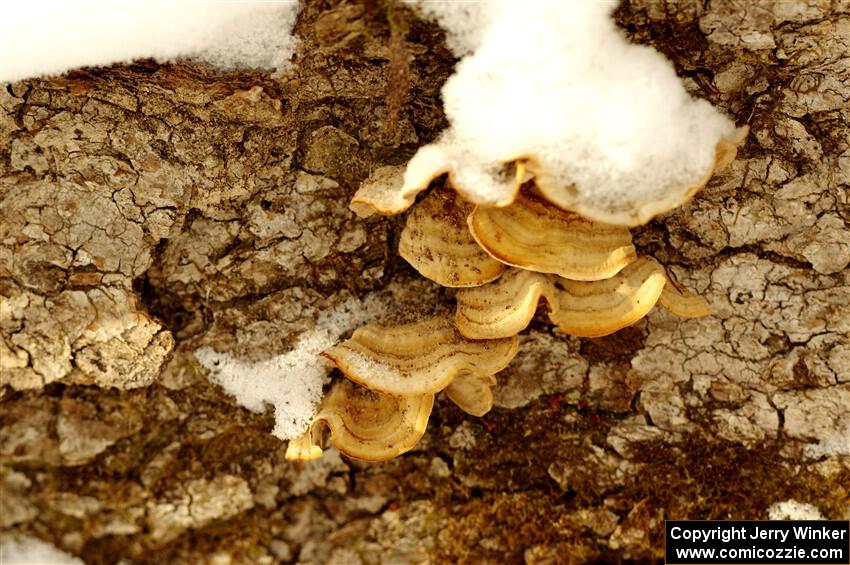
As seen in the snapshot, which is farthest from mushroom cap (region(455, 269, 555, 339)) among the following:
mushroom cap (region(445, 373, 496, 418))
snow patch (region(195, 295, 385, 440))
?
snow patch (region(195, 295, 385, 440))

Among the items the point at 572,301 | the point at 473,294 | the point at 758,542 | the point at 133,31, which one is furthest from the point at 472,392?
the point at 133,31

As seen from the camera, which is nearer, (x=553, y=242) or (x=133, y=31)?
(x=553, y=242)

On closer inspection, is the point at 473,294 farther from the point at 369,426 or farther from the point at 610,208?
the point at 369,426

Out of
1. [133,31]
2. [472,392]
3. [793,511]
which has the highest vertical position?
[133,31]

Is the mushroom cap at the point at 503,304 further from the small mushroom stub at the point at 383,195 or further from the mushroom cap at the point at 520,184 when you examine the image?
the small mushroom stub at the point at 383,195

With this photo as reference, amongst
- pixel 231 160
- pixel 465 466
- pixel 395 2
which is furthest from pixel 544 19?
pixel 465 466

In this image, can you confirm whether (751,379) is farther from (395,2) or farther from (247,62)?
(247,62)
